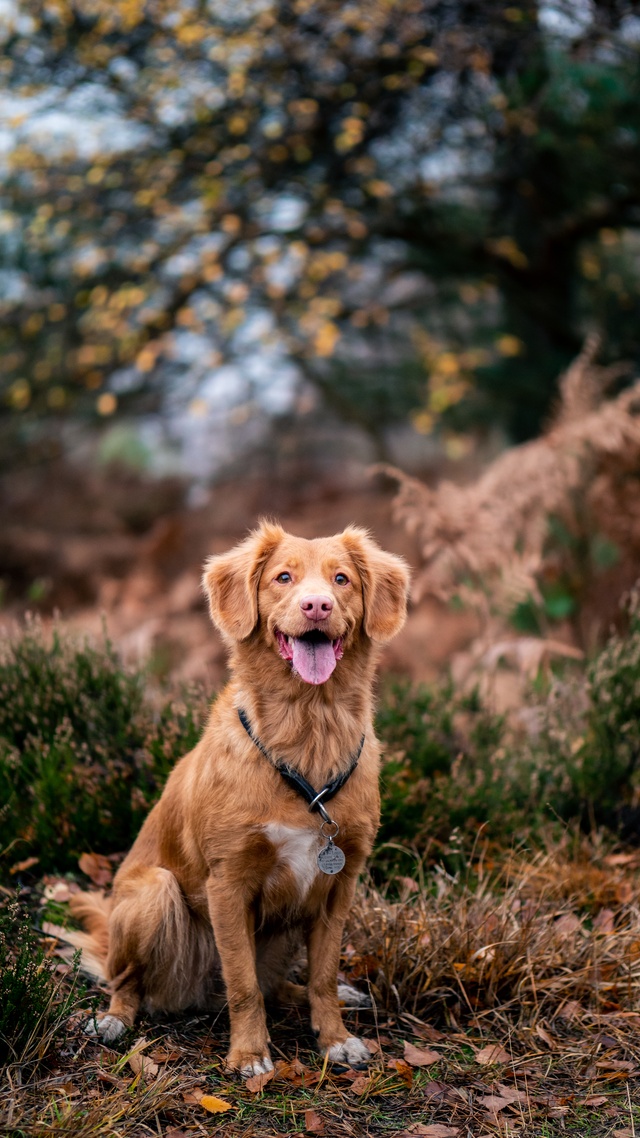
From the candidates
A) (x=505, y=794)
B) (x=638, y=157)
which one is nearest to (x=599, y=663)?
(x=505, y=794)

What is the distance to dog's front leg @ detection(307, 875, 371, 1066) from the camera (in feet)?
10.1

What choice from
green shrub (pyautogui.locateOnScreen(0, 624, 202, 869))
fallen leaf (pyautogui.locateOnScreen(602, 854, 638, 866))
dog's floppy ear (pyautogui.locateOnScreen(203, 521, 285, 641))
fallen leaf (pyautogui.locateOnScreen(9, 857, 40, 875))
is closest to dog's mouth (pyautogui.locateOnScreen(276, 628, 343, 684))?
dog's floppy ear (pyautogui.locateOnScreen(203, 521, 285, 641))

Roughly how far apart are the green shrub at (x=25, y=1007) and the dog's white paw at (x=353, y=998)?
3.10ft

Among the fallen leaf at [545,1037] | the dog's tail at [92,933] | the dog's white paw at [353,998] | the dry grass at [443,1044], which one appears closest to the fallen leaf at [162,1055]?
the dry grass at [443,1044]

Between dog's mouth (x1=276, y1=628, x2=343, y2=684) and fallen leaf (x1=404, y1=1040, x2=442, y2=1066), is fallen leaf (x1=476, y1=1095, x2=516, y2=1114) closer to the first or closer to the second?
fallen leaf (x1=404, y1=1040, x2=442, y2=1066)

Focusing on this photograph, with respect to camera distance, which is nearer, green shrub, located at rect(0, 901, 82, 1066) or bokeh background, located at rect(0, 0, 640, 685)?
green shrub, located at rect(0, 901, 82, 1066)

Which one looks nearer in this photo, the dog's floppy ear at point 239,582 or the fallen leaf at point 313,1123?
the fallen leaf at point 313,1123

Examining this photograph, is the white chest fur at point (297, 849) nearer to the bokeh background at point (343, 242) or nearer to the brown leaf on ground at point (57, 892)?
the brown leaf on ground at point (57, 892)

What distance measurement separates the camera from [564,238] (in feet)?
29.8

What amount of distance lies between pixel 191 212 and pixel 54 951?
6718 mm

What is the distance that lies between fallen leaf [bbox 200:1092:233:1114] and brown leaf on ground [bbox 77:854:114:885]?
4.58ft

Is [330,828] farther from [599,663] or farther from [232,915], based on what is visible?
[599,663]

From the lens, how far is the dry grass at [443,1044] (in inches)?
106

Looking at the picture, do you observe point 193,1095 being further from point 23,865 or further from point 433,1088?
point 23,865
